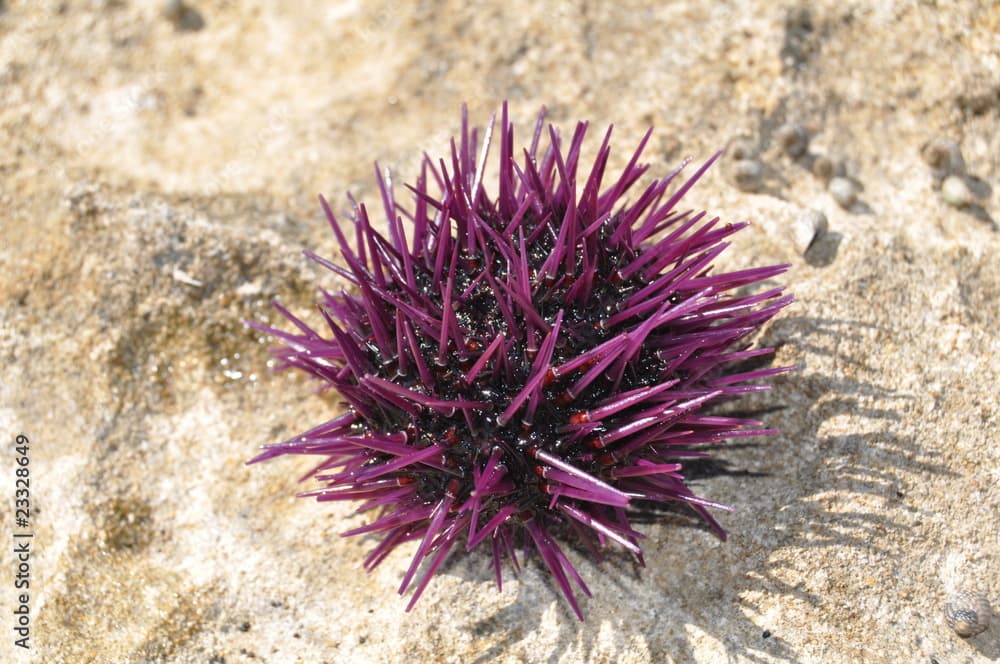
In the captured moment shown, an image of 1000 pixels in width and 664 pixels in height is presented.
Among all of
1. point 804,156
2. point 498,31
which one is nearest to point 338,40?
point 498,31

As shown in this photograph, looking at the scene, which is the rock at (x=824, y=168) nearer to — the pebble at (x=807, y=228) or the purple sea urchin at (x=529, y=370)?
the pebble at (x=807, y=228)

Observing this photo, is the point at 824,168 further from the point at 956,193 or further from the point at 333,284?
the point at 333,284

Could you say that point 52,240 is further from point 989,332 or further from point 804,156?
point 989,332

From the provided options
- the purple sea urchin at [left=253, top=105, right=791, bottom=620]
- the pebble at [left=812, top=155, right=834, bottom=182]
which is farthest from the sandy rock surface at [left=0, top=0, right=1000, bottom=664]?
the purple sea urchin at [left=253, top=105, right=791, bottom=620]

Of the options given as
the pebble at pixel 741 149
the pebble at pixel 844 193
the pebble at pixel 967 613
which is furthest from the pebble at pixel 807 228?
the pebble at pixel 967 613

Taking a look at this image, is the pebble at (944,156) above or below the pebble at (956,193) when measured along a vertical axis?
above

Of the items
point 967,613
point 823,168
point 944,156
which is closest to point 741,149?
point 823,168
